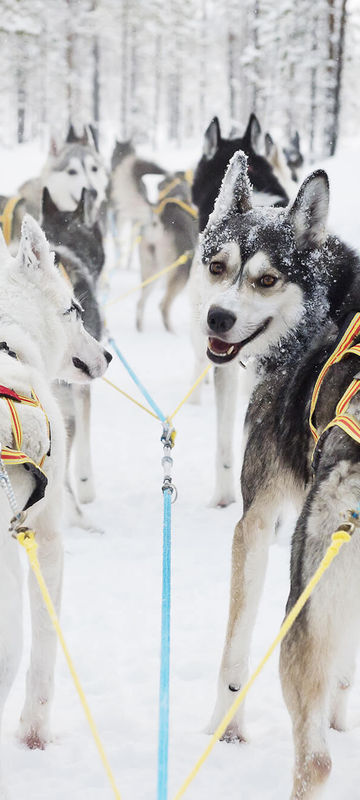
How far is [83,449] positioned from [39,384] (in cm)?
208

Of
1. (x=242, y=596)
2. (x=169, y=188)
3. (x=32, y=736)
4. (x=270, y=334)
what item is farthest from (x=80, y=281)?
(x=169, y=188)

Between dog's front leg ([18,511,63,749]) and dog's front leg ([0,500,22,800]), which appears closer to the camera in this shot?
dog's front leg ([0,500,22,800])

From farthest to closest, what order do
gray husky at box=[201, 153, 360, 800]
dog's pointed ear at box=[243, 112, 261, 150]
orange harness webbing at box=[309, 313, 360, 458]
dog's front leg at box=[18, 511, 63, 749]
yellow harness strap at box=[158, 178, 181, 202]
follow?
1. yellow harness strap at box=[158, 178, 181, 202]
2. dog's pointed ear at box=[243, 112, 261, 150]
3. dog's front leg at box=[18, 511, 63, 749]
4. gray husky at box=[201, 153, 360, 800]
5. orange harness webbing at box=[309, 313, 360, 458]

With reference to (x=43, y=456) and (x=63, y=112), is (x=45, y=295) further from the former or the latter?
(x=63, y=112)

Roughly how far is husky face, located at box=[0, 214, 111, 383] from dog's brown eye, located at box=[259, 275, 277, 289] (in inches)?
24.4

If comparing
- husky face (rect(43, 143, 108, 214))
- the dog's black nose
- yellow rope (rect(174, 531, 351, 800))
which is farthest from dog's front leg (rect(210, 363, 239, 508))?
husky face (rect(43, 143, 108, 214))

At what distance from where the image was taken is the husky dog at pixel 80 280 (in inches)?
146

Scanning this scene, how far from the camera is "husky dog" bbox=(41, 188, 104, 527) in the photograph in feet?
12.2

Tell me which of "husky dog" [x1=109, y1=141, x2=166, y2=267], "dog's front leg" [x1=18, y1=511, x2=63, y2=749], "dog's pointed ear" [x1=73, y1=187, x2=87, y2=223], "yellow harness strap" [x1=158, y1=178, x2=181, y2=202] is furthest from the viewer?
"husky dog" [x1=109, y1=141, x2=166, y2=267]

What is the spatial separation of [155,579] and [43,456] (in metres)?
1.62

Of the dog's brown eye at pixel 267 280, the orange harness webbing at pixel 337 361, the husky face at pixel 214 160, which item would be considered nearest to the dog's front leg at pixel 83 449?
the husky face at pixel 214 160

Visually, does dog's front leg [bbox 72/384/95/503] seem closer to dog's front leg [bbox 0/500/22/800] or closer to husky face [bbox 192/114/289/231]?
husky face [bbox 192/114/289/231]

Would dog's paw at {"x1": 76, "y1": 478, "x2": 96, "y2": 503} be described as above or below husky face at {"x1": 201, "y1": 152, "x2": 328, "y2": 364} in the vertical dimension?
below

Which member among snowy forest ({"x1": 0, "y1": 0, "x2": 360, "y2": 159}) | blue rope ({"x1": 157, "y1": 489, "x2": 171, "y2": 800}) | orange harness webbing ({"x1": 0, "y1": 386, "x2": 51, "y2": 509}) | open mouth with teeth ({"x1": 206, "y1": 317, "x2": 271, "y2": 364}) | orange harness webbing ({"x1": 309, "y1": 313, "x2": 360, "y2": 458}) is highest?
snowy forest ({"x1": 0, "y1": 0, "x2": 360, "y2": 159})
